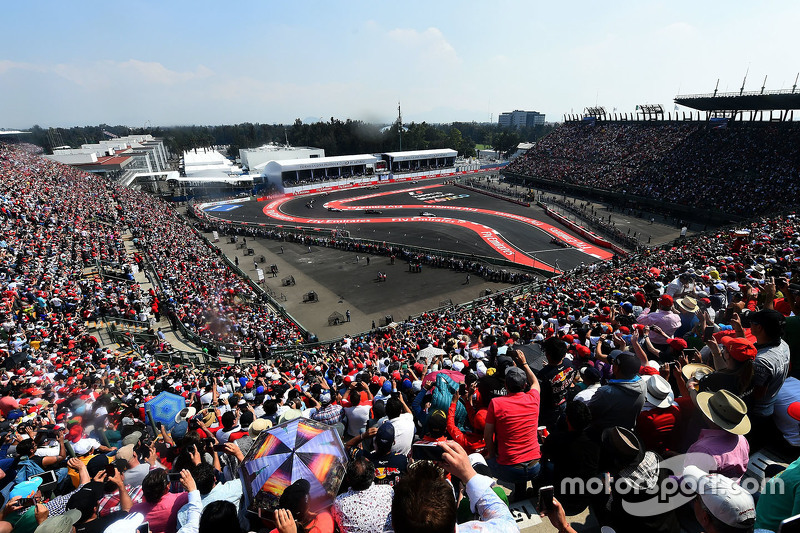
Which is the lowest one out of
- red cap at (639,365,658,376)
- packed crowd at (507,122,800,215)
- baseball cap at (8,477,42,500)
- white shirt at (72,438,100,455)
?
white shirt at (72,438,100,455)

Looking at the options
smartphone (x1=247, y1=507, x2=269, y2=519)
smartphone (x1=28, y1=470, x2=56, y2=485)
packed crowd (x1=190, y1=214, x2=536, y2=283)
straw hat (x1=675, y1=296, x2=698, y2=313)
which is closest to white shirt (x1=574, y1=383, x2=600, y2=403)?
smartphone (x1=247, y1=507, x2=269, y2=519)

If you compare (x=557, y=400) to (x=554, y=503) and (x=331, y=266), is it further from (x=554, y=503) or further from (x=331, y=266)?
(x=331, y=266)

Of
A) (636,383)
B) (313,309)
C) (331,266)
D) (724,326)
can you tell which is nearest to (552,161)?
(331,266)

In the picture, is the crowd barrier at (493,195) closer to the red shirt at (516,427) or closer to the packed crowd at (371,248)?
the packed crowd at (371,248)

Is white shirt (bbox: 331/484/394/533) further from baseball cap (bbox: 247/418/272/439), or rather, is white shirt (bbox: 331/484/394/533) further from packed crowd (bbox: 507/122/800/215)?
packed crowd (bbox: 507/122/800/215)

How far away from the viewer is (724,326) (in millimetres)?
7387

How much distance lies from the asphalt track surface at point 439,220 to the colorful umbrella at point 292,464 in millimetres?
27780

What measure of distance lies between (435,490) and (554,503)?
1.23m

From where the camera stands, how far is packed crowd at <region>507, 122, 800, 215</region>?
38.3 m

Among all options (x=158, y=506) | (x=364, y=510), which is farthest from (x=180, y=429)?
(x=364, y=510)

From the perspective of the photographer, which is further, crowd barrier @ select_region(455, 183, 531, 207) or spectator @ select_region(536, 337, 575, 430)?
crowd barrier @ select_region(455, 183, 531, 207)

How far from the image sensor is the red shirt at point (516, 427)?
165 inches

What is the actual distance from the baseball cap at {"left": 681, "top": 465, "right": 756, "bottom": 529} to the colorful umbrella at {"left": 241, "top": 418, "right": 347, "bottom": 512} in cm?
294

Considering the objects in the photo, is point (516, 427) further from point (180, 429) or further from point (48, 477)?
point (48, 477)
